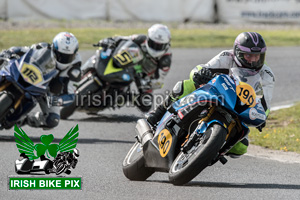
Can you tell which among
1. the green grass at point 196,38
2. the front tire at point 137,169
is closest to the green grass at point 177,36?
the green grass at point 196,38

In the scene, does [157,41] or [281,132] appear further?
[157,41]

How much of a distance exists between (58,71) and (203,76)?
3.92 m

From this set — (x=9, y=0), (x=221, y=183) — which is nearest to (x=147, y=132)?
(x=221, y=183)

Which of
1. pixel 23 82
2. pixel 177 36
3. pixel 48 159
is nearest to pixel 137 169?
pixel 48 159

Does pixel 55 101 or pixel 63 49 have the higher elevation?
pixel 63 49

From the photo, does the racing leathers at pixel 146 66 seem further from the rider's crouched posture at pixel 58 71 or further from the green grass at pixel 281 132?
the green grass at pixel 281 132

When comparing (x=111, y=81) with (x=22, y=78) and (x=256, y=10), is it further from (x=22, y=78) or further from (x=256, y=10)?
(x=256, y=10)

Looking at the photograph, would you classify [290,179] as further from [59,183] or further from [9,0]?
[9,0]

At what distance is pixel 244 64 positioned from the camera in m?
7.18

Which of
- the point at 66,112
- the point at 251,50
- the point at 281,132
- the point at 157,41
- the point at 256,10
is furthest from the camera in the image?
the point at 256,10

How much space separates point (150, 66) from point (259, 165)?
4.94 metres

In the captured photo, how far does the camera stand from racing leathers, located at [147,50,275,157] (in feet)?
23.0

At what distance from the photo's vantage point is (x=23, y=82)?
31.4 ft

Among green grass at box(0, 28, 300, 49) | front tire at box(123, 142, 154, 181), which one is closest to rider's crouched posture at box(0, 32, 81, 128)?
front tire at box(123, 142, 154, 181)
